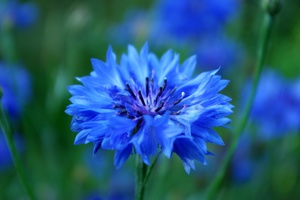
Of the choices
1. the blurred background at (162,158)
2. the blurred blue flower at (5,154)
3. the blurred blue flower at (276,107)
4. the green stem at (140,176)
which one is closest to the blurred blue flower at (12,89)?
the blurred background at (162,158)

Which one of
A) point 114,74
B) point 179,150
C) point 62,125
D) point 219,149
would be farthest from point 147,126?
point 62,125

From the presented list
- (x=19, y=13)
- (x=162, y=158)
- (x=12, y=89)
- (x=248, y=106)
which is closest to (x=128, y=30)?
(x=19, y=13)

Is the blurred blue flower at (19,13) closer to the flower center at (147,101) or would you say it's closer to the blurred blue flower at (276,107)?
the blurred blue flower at (276,107)

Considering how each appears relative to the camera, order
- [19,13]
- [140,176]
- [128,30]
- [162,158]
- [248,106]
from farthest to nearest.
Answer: [128,30]
[19,13]
[162,158]
[248,106]
[140,176]

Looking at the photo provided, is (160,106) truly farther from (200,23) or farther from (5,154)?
(200,23)

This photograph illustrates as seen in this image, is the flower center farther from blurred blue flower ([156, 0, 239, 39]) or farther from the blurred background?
blurred blue flower ([156, 0, 239, 39])

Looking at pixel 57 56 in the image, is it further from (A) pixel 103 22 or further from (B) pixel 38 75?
(A) pixel 103 22
